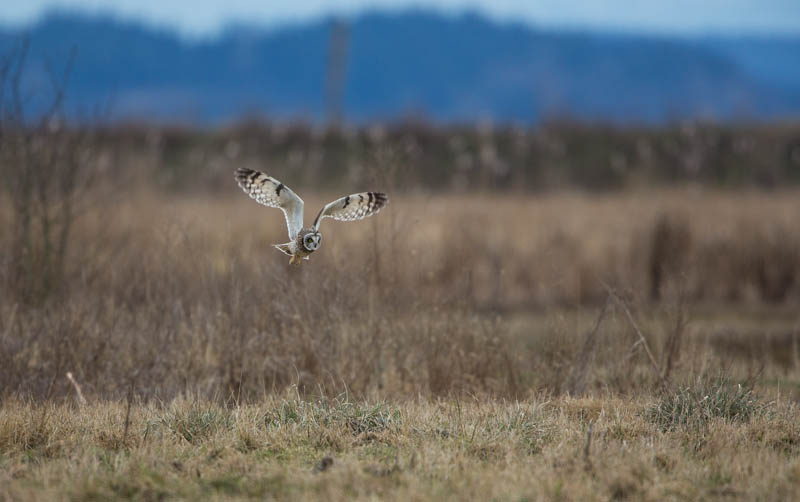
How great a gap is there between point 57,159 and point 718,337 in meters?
7.83

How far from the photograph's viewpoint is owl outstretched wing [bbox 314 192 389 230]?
4344 millimetres

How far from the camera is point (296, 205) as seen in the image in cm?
425

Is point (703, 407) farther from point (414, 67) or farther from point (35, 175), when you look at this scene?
point (414, 67)

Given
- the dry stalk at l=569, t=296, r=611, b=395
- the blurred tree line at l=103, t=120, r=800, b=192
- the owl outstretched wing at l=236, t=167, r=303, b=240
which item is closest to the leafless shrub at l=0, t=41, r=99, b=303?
the owl outstretched wing at l=236, t=167, r=303, b=240

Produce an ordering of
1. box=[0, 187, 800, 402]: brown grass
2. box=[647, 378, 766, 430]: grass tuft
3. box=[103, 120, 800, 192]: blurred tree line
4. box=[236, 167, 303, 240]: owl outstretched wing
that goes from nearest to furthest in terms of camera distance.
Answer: box=[236, 167, 303, 240]: owl outstretched wing
box=[647, 378, 766, 430]: grass tuft
box=[0, 187, 800, 402]: brown grass
box=[103, 120, 800, 192]: blurred tree line

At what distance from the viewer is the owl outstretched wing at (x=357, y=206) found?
4.34 metres

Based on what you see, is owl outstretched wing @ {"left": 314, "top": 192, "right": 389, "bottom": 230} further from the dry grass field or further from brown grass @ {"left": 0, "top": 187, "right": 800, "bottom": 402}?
brown grass @ {"left": 0, "top": 187, "right": 800, "bottom": 402}

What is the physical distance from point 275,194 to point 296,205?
0.14 meters

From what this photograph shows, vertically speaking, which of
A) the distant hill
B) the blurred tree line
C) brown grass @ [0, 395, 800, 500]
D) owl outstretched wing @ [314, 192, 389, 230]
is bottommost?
brown grass @ [0, 395, 800, 500]

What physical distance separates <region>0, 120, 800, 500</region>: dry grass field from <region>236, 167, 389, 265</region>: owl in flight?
1136mm

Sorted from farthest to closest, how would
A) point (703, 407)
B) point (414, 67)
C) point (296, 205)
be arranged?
point (414, 67) < point (703, 407) < point (296, 205)

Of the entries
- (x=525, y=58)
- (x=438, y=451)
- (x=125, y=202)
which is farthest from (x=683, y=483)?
(x=525, y=58)

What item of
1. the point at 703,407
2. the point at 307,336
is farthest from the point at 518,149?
the point at 703,407

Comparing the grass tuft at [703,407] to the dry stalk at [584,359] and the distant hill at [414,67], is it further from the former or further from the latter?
the distant hill at [414,67]
